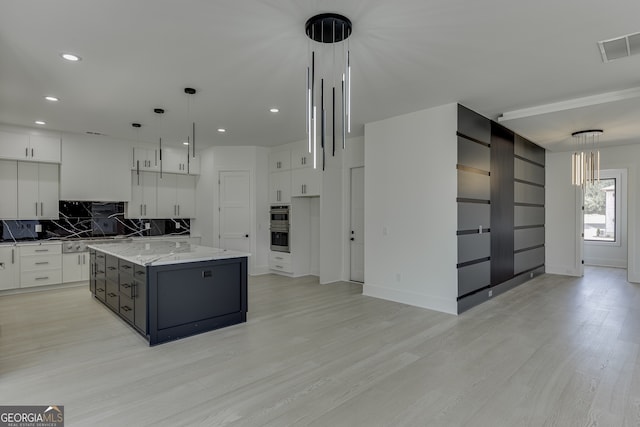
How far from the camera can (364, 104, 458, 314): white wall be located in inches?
179

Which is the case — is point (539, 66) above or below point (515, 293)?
above

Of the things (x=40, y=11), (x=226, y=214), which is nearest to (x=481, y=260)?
(x=226, y=214)

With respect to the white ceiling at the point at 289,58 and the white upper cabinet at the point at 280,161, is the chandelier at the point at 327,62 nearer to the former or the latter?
the white ceiling at the point at 289,58

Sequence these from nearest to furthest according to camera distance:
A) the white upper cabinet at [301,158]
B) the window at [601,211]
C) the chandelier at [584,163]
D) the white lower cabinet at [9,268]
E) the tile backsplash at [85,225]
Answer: the white lower cabinet at [9,268] < the chandelier at [584,163] < the tile backsplash at [85,225] < the white upper cabinet at [301,158] < the window at [601,211]

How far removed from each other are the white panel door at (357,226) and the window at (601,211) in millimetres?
6236

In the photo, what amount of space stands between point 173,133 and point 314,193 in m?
2.77

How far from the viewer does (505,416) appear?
2.26m

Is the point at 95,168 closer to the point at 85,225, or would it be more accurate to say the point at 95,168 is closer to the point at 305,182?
the point at 85,225

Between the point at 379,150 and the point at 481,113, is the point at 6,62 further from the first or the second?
the point at 481,113

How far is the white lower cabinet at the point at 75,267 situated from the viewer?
5.99 m

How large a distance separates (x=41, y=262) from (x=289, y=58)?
5.56 metres

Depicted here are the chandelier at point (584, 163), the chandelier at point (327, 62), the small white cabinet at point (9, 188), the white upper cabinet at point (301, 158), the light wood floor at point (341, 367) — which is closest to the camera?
the light wood floor at point (341, 367)

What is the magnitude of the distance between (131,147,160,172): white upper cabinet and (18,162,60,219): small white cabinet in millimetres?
→ 1294

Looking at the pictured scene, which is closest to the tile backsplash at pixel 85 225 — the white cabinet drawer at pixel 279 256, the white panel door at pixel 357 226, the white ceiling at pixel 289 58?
the white ceiling at pixel 289 58
